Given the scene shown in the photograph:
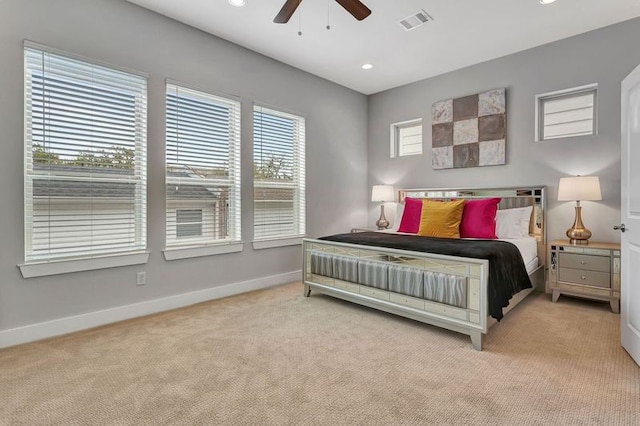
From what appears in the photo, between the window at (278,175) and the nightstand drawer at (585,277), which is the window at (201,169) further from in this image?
the nightstand drawer at (585,277)

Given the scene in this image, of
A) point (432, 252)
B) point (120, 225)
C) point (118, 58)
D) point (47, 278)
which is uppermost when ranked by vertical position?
point (118, 58)

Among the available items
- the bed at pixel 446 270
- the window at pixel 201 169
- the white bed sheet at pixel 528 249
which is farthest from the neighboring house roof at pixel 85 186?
the white bed sheet at pixel 528 249

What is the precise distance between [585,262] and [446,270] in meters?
1.80

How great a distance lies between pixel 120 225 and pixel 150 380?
1.57 meters

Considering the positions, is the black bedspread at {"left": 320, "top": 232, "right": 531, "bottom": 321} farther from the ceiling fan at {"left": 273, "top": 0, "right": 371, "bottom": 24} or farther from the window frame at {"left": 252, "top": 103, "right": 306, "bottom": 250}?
the ceiling fan at {"left": 273, "top": 0, "right": 371, "bottom": 24}

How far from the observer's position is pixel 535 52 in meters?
3.89

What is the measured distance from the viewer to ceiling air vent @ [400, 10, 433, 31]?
319 centimetres

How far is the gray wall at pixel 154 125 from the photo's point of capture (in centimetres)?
244

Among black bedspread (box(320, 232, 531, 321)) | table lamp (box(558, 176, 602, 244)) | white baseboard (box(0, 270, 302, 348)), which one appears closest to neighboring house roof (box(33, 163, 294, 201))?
white baseboard (box(0, 270, 302, 348))

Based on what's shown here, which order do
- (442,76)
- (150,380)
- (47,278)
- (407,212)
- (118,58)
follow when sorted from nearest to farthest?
(150,380), (47,278), (118,58), (407,212), (442,76)

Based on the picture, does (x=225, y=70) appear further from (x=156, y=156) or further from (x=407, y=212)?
(x=407, y=212)

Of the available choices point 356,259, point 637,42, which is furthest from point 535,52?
point 356,259

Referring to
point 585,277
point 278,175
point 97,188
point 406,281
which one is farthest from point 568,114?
point 97,188

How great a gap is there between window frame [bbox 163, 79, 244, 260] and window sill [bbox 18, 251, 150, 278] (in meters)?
0.28
